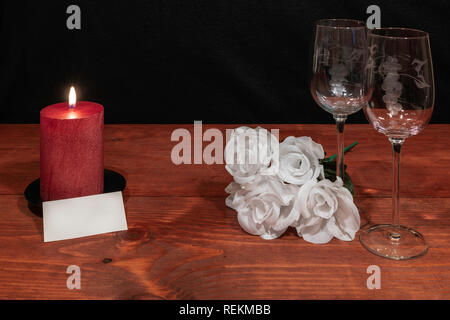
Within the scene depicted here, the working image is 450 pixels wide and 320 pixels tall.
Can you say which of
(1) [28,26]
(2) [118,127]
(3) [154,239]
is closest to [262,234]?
(3) [154,239]

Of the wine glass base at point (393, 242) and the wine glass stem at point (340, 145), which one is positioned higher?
the wine glass stem at point (340, 145)

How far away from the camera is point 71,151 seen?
0.73m

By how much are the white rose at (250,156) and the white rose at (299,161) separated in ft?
0.05

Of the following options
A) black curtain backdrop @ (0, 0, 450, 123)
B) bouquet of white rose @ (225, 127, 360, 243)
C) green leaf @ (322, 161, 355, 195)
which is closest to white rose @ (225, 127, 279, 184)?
bouquet of white rose @ (225, 127, 360, 243)

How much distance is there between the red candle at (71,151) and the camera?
72cm

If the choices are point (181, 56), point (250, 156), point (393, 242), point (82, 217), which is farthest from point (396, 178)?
point (181, 56)

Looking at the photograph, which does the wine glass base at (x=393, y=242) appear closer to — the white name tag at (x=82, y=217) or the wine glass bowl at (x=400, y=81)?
the wine glass bowl at (x=400, y=81)

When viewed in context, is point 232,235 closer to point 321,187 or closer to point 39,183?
point 321,187

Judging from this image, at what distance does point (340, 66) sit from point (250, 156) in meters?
0.17

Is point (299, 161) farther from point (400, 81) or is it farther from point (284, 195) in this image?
point (400, 81)

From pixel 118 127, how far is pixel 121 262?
53cm

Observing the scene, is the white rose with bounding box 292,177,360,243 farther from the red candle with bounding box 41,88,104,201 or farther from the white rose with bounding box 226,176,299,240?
the red candle with bounding box 41,88,104,201

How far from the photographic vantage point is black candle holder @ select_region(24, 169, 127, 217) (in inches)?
29.7

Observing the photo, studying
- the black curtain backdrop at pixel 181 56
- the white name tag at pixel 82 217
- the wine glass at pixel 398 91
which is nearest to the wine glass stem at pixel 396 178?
the wine glass at pixel 398 91
